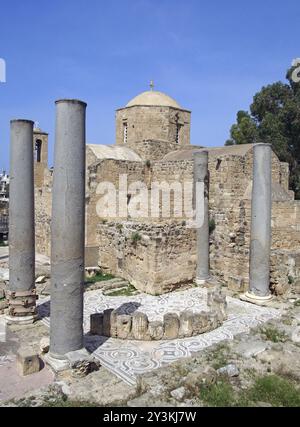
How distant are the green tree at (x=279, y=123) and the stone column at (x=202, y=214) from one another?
11.6 metres

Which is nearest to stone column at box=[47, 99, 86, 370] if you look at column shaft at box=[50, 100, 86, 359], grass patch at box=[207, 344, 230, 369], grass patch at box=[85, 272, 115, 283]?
column shaft at box=[50, 100, 86, 359]

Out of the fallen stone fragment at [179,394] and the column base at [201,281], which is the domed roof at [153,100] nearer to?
the column base at [201,281]

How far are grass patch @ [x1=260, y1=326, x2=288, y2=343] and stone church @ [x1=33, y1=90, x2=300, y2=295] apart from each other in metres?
4.02

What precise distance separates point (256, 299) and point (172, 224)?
3249 millimetres

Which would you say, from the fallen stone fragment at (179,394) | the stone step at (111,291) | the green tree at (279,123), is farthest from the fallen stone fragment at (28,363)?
the green tree at (279,123)

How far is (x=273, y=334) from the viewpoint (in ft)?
20.5

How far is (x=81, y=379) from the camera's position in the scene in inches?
212

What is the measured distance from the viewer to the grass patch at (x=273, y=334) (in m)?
6.13

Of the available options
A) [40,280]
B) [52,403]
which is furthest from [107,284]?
[52,403]

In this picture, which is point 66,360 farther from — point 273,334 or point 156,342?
point 273,334

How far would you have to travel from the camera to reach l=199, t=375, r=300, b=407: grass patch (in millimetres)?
4188

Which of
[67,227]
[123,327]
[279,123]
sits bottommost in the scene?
[123,327]
